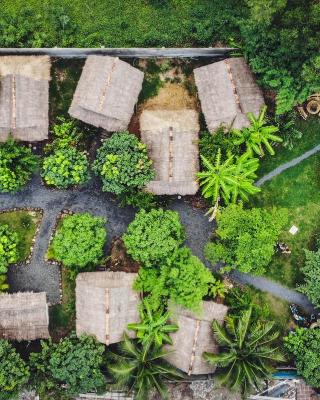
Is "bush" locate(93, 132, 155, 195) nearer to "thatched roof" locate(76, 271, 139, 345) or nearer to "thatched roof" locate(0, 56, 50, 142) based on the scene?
"thatched roof" locate(0, 56, 50, 142)

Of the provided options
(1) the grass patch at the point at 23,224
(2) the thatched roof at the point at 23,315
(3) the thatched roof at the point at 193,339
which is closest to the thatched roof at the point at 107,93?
(1) the grass patch at the point at 23,224

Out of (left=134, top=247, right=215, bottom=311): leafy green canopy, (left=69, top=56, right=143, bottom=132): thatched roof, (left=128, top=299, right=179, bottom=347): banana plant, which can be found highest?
(left=69, top=56, right=143, bottom=132): thatched roof

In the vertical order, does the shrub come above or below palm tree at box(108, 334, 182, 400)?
above

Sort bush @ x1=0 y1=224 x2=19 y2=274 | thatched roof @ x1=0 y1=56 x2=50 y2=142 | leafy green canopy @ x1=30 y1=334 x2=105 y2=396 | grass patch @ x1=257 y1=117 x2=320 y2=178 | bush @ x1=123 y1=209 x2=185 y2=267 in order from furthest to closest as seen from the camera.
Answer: grass patch @ x1=257 y1=117 x2=320 y2=178 < thatched roof @ x1=0 y1=56 x2=50 y2=142 < bush @ x1=0 y1=224 x2=19 y2=274 < bush @ x1=123 y1=209 x2=185 y2=267 < leafy green canopy @ x1=30 y1=334 x2=105 y2=396

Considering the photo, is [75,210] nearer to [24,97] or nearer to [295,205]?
[24,97]

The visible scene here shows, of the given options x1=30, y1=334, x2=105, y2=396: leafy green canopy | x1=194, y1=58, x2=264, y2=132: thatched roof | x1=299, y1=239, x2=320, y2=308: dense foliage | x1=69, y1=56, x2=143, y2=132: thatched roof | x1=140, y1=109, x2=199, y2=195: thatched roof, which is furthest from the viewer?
x1=299, y1=239, x2=320, y2=308: dense foliage

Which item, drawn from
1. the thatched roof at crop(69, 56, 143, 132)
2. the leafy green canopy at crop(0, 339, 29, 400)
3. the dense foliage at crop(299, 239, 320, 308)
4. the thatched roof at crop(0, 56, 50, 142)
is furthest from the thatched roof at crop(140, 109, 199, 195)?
the leafy green canopy at crop(0, 339, 29, 400)

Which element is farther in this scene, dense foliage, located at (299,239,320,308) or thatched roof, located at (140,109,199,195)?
dense foliage, located at (299,239,320,308)

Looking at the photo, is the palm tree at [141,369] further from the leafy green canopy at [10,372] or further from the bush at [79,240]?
the bush at [79,240]
